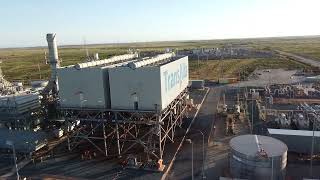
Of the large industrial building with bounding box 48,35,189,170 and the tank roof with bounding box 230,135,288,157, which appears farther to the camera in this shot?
the large industrial building with bounding box 48,35,189,170

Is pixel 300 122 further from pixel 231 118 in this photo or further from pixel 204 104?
pixel 204 104

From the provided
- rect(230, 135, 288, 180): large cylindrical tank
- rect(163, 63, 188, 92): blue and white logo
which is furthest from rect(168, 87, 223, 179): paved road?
rect(163, 63, 188, 92): blue and white logo

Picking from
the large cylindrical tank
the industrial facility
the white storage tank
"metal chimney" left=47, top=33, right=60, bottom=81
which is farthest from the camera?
"metal chimney" left=47, top=33, right=60, bottom=81

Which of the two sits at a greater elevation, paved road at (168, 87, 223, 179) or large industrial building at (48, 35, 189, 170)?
large industrial building at (48, 35, 189, 170)

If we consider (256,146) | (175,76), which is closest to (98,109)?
(175,76)

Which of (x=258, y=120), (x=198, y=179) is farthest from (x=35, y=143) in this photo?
(x=258, y=120)

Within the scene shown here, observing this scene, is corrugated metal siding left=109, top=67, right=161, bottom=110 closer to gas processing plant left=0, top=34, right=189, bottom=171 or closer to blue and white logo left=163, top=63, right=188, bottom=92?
gas processing plant left=0, top=34, right=189, bottom=171

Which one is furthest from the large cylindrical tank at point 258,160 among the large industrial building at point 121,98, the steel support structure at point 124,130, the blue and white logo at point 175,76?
the blue and white logo at point 175,76

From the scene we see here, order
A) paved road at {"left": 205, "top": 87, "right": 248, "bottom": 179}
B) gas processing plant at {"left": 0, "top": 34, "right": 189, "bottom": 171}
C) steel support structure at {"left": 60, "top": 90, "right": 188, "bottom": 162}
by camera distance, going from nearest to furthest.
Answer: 1. paved road at {"left": 205, "top": 87, "right": 248, "bottom": 179}
2. gas processing plant at {"left": 0, "top": 34, "right": 189, "bottom": 171}
3. steel support structure at {"left": 60, "top": 90, "right": 188, "bottom": 162}
